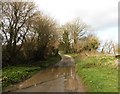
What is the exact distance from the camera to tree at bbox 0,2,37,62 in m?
35.8

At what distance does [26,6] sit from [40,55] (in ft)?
32.7

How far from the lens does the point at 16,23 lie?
36.5 m

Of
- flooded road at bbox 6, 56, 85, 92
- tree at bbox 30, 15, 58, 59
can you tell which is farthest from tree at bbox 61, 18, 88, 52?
flooded road at bbox 6, 56, 85, 92

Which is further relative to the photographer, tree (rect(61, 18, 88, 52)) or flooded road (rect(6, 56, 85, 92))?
tree (rect(61, 18, 88, 52))

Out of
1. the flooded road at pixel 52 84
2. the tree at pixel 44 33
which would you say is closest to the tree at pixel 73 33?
the tree at pixel 44 33

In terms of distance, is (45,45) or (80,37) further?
(80,37)

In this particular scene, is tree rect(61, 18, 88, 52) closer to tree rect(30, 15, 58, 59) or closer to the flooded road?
tree rect(30, 15, 58, 59)

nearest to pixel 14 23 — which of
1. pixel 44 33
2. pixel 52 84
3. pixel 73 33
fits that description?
pixel 44 33

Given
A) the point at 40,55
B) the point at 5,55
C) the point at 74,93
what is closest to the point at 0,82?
the point at 74,93

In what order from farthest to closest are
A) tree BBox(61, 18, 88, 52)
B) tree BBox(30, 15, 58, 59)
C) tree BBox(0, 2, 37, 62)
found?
1. tree BBox(61, 18, 88, 52)
2. tree BBox(30, 15, 58, 59)
3. tree BBox(0, 2, 37, 62)

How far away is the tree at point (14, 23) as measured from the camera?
117 ft

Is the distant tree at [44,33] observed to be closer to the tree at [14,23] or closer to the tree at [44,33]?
the tree at [44,33]

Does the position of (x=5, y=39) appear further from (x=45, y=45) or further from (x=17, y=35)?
(x=45, y=45)

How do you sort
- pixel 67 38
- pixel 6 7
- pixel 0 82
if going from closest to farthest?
pixel 0 82 → pixel 6 7 → pixel 67 38
